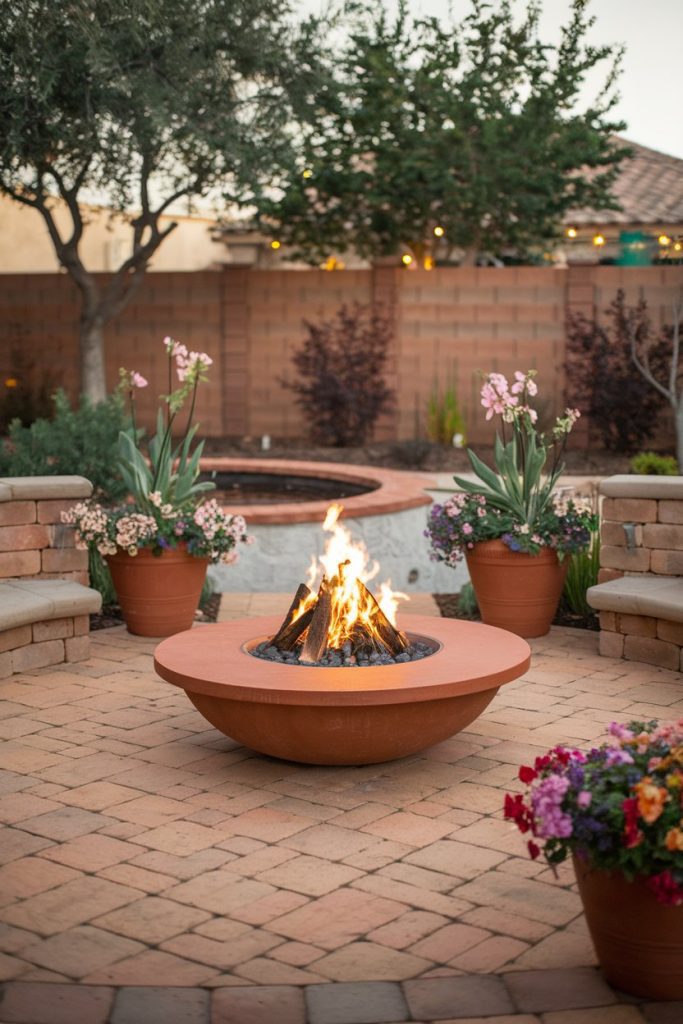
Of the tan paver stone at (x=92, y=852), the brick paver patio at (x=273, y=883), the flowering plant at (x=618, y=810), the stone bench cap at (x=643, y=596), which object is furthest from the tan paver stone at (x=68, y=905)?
the stone bench cap at (x=643, y=596)

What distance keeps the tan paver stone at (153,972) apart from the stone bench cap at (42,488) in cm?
379

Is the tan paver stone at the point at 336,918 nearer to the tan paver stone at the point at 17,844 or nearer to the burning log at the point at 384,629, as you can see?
the tan paver stone at the point at 17,844

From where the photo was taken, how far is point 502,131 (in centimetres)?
1694

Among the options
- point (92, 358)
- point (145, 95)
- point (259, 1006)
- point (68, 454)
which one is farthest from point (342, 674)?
point (92, 358)

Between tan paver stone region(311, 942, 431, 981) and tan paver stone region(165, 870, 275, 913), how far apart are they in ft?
1.45

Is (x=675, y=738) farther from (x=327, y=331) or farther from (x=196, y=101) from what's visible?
(x=327, y=331)

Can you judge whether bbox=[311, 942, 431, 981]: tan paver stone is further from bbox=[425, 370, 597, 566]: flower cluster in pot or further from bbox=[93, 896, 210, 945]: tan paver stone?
bbox=[425, 370, 597, 566]: flower cluster in pot

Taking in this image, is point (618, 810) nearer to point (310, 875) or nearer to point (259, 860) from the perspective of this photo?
point (310, 875)

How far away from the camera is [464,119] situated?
55.4ft

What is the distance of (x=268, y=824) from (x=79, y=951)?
1.09 metres

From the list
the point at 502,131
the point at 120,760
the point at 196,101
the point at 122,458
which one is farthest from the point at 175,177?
the point at 120,760

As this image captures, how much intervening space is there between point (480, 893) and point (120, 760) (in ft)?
6.09

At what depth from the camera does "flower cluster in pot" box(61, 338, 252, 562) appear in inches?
286

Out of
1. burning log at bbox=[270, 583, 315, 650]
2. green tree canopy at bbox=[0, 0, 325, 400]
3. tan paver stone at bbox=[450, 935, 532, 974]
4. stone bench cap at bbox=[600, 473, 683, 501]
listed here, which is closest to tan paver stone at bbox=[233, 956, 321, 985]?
tan paver stone at bbox=[450, 935, 532, 974]
